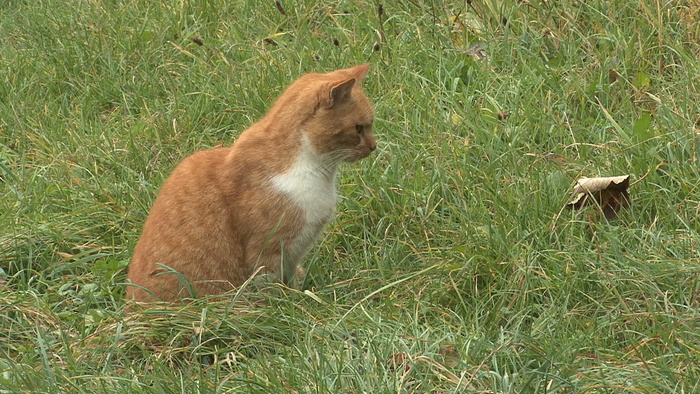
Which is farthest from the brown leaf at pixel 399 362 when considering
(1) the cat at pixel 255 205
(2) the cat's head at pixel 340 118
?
(2) the cat's head at pixel 340 118

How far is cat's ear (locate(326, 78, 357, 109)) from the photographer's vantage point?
4160 mm

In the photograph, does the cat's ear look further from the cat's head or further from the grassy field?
the grassy field

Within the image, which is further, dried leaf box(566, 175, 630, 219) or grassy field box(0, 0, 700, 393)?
dried leaf box(566, 175, 630, 219)

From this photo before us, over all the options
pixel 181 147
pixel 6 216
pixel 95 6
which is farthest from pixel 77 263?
pixel 95 6

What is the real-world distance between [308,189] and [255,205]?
222 millimetres

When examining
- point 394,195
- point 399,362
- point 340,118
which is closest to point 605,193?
point 394,195

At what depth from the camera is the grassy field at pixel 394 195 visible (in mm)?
3461

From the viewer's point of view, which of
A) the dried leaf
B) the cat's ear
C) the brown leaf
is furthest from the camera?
the dried leaf

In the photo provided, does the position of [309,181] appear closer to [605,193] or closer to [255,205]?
[255,205]

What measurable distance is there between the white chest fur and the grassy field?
256 mm

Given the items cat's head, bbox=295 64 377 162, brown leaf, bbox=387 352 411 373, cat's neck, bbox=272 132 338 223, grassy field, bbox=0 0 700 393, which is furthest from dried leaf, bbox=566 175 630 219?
brown leaf, bbox=387 352 411 373

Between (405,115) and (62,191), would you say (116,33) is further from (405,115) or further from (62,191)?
(405,115)

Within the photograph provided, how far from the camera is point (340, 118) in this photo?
4.29 m

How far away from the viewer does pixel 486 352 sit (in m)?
3.48
